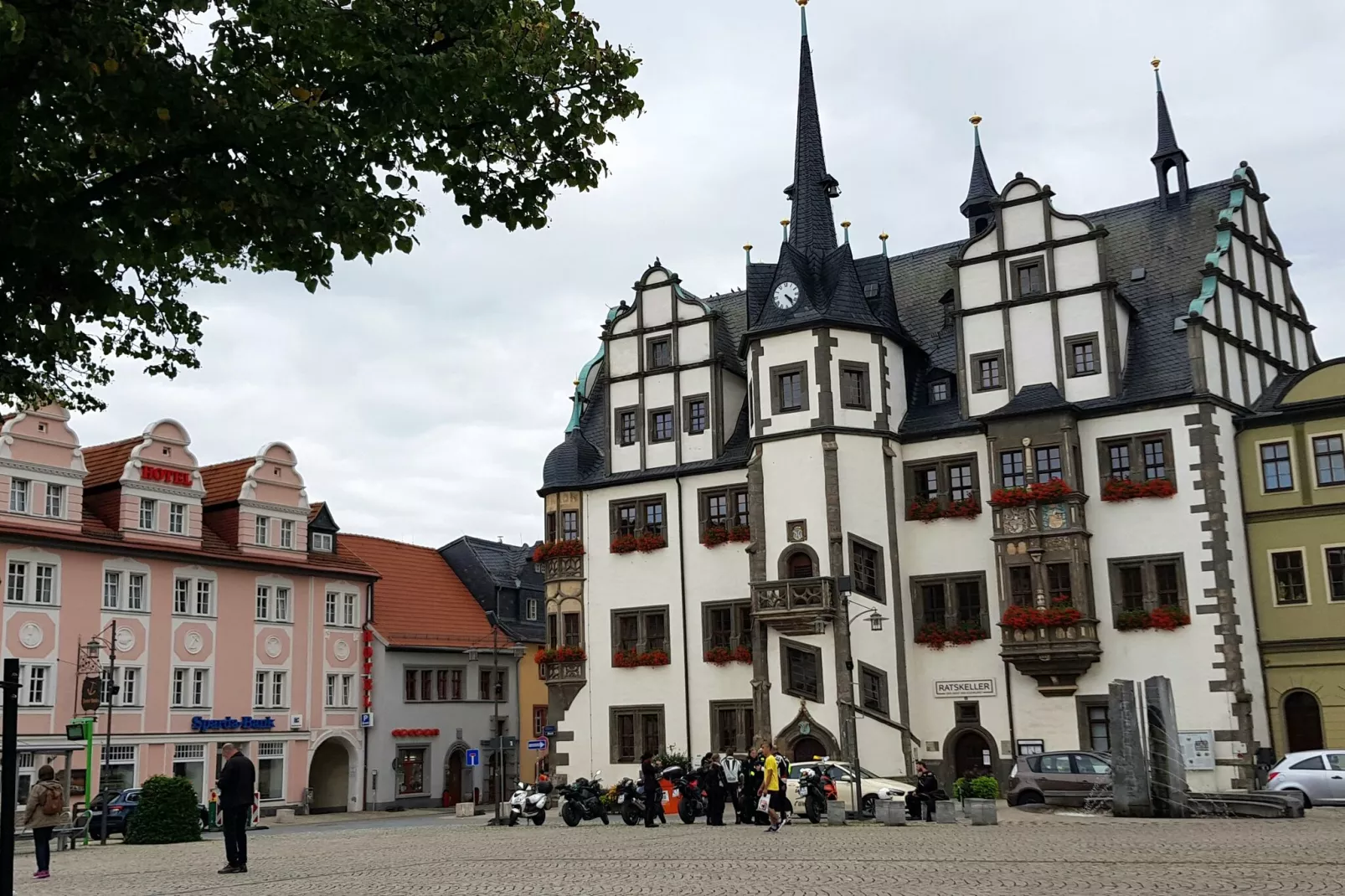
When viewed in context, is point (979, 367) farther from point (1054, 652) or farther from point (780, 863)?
point (780, 863)

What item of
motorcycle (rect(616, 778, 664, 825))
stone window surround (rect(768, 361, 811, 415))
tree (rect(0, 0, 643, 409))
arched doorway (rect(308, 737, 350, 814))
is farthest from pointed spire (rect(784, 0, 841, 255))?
tree (rect(0, 0, 643, 409))

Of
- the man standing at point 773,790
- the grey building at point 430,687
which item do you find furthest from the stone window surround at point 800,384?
the grey building at point 430,687

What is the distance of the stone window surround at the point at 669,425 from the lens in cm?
4678

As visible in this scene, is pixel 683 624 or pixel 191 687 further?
pixel 191 687

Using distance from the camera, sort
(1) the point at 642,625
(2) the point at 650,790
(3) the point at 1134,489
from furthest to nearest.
Result: (1) the point at 642,625
(3) the point at 1134,489
(2) the point at 650,790

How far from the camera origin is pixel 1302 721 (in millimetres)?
37219

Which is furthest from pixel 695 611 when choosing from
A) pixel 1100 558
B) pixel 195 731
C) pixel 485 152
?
pixel 485 152

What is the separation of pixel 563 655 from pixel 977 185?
861 inches

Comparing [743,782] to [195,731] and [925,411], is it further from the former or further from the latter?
[195,731]

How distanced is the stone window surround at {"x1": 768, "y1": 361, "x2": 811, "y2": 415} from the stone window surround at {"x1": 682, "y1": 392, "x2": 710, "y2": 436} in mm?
3759

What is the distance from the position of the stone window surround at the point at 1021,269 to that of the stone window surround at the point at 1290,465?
7.14 metres

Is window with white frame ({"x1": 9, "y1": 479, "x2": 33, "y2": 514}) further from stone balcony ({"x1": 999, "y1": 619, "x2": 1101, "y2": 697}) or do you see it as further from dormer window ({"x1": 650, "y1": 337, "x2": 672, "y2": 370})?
stone balcony ({"x1": 999, "y1": 619, "x2": 1101, "y2": 697})

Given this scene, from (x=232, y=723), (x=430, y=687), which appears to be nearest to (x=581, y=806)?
(x=232, y=723)

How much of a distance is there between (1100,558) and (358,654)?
32.2 meters
